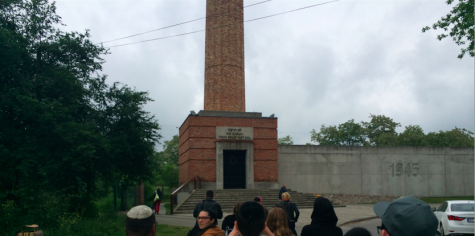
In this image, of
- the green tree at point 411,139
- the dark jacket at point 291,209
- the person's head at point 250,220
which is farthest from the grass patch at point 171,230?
the green tree at point 411,139

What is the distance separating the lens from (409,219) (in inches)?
91.1

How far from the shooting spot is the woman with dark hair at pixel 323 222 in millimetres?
4773

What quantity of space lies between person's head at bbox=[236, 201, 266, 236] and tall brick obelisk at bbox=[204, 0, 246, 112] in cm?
2615

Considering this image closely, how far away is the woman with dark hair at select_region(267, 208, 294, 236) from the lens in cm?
523

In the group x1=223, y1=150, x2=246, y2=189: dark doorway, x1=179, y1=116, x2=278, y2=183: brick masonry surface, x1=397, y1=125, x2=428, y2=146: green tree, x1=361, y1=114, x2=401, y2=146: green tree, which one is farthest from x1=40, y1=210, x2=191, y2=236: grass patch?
x1=361, y1=114, x2=401, y2=146: green tree

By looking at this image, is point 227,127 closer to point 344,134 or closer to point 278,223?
point 278,223

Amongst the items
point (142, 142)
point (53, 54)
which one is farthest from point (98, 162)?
point (53, 54)

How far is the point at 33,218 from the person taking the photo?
13531mm

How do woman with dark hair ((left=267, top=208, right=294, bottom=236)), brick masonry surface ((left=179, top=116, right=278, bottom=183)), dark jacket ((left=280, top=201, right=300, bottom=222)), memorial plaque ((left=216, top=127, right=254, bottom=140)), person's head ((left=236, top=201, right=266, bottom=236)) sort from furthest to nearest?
memorial plaque ((left=216, top=127, right=254, bottom=140)), brick masonry surface ((left=179, top=116, right=278, bottom=183)), dark jacket ((left=280, top=201, right=300, bottom=222)), woman with dark hair ((left=267, top=208, right=294, bottom=236)), person's head ((left=236, top=201, right=266, bottom=236))

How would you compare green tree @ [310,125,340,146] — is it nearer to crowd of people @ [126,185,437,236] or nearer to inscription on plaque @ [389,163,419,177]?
inscription on plaque @ [389,163,419,177]

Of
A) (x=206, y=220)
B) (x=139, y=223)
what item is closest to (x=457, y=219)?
(x=206, y=220)

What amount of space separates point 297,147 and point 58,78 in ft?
65.4

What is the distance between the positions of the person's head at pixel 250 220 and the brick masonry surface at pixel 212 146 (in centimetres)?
2487

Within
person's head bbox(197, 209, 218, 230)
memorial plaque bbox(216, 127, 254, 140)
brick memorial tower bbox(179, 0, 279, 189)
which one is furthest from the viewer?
memorial plaque bbox(216, 127, 254, 140)
